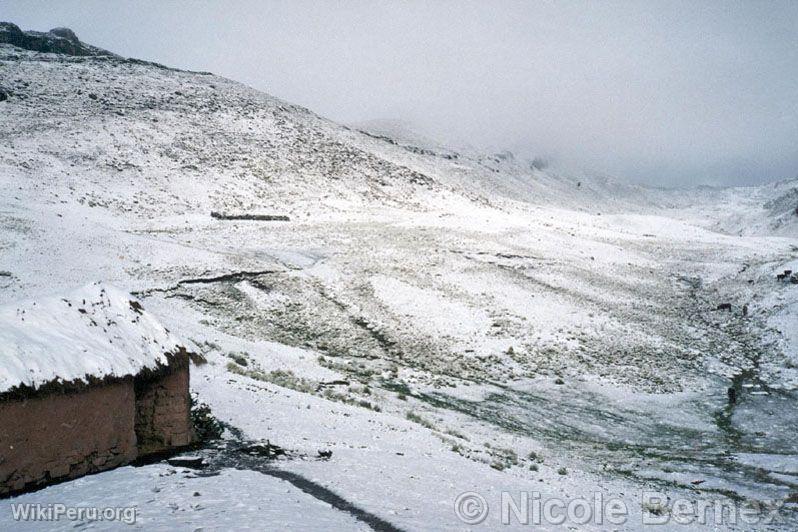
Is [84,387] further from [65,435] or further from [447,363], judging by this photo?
[447,363]

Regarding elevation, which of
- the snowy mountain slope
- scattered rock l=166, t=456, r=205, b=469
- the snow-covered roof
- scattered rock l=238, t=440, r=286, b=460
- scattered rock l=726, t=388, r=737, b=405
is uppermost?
the snowy mountain slope

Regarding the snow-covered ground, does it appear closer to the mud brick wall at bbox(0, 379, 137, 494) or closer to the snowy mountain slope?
the mud brick wall at bbox(0, 379, 137, 494)

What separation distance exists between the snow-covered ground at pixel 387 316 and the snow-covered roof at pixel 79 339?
1.44 feet

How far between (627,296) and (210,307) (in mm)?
27670

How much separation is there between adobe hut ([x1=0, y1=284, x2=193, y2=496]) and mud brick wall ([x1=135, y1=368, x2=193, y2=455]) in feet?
0.06

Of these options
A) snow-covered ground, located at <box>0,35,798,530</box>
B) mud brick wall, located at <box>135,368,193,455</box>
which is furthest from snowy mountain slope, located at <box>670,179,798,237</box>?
mud brick wall, located at <box>135,368,193,455</box>

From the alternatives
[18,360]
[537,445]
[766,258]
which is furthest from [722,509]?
[766,258]

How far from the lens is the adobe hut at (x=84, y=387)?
7.14 meters

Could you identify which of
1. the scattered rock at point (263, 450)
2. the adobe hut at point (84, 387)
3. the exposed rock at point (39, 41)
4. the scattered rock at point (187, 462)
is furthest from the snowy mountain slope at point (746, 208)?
the exposed rock at point (39, 41)

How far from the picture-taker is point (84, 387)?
25.9 ft

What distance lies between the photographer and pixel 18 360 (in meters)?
7.35

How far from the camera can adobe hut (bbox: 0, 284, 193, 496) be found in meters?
7.14

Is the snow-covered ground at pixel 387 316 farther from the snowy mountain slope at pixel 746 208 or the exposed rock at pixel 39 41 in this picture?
the exposed rock at pixel 39 41

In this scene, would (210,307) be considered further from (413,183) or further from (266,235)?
(413,183)
